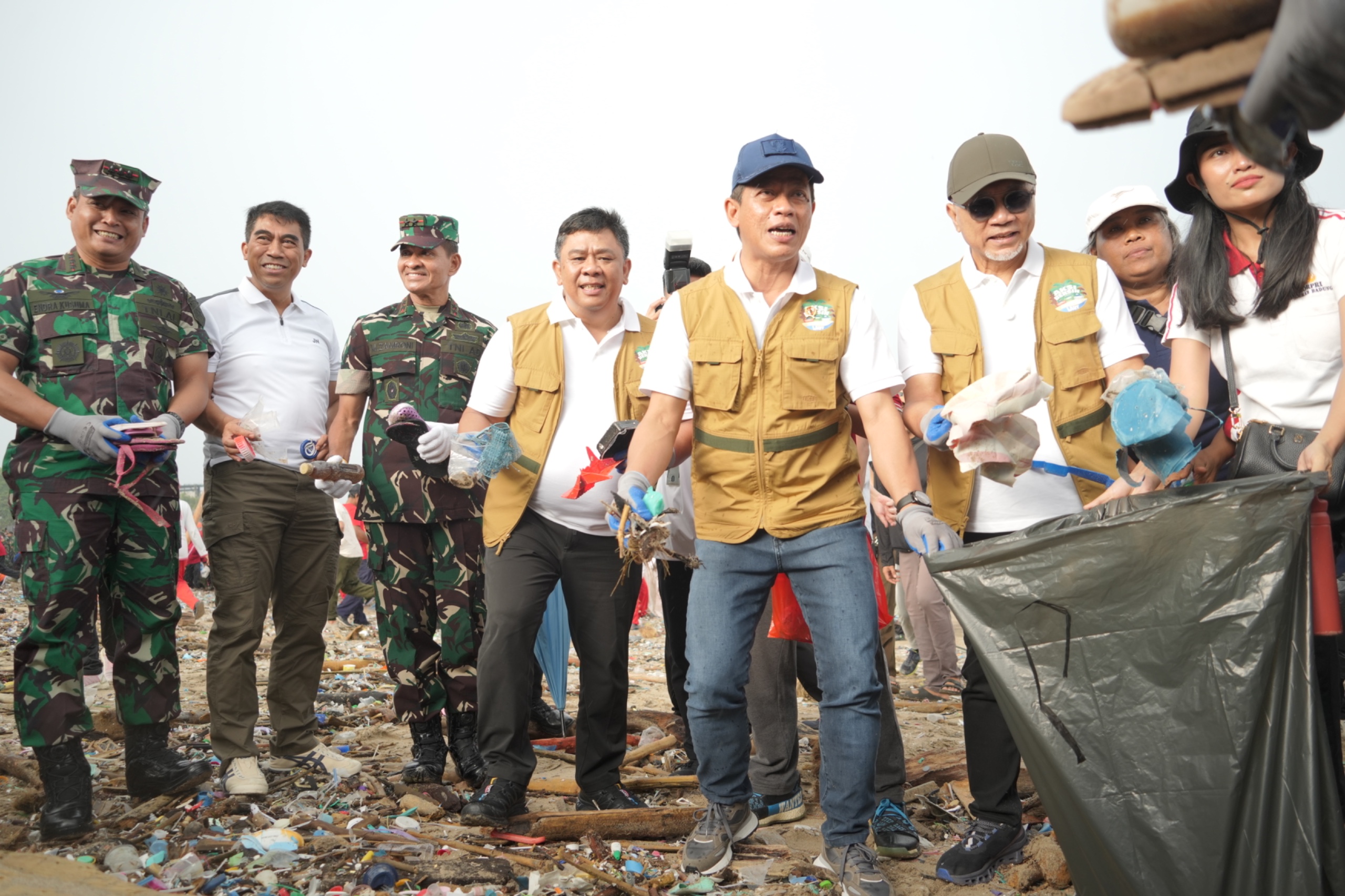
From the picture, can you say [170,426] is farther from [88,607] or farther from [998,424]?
[998,424]

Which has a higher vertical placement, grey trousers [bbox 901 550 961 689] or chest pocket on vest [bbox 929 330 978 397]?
chest pocket on vest [bbox 929 330 978 397]

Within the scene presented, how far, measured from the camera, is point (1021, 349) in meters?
3.18

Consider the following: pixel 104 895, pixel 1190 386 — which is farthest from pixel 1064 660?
pixel 104 895

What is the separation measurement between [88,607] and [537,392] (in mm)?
1858

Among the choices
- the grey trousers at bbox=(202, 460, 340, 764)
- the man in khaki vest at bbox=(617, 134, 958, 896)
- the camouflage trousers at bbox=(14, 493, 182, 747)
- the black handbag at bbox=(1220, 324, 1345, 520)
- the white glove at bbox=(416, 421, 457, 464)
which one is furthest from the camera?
the grey trousers at bbox=(202, 460, 340, 764)

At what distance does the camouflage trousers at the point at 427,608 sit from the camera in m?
4.37

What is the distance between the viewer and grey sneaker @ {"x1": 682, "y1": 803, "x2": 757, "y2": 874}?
10.4ft

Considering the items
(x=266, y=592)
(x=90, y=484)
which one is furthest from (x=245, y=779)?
(x=90, y=484)

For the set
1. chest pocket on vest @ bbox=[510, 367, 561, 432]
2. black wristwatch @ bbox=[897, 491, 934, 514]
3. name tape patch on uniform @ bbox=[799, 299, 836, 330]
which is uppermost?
name tape patch on uniform @ bbox=[799, 299, 836, 330]

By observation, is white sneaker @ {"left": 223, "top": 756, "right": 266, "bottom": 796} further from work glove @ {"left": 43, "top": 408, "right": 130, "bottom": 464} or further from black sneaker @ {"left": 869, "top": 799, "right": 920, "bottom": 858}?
black sneaker @ {"left": 869, "top": 799, "right": 920, "bottom": 858}

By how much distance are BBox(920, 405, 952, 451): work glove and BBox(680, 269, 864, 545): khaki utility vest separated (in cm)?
38

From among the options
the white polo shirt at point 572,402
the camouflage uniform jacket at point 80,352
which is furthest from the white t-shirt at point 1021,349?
the camouflage uniform jacket at point 80,352

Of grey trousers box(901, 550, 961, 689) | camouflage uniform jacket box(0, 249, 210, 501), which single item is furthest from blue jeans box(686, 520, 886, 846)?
grey trousers box(901, 550, 961, 689)

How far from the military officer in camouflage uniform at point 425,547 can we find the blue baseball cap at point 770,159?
1837 millimetres
